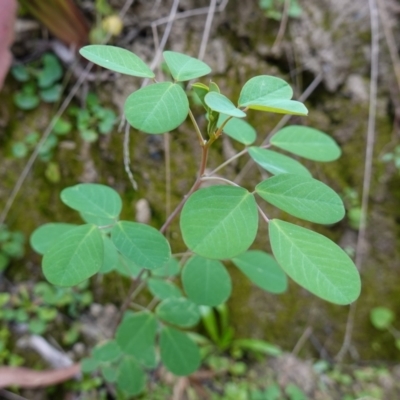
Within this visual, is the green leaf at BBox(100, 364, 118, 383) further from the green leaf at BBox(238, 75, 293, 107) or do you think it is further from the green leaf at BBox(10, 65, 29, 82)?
the green leaf at BBox(10, 65, 29, 82)

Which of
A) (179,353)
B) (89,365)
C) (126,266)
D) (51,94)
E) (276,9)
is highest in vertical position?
(276,9)

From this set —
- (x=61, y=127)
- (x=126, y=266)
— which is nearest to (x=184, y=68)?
(x=126, y=266)

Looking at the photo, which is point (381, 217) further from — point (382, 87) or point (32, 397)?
point (32, 397)

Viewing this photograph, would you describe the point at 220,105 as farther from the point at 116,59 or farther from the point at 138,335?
the point at 138,335

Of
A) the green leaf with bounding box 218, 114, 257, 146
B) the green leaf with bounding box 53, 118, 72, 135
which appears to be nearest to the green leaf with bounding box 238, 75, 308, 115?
the green leaf with bounding box 218, 114, 257, 146

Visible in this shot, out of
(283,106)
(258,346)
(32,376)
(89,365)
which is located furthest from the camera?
Answer: (258,346)

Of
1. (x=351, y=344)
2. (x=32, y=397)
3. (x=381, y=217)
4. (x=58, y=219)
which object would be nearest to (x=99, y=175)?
(x=58, y=219)
